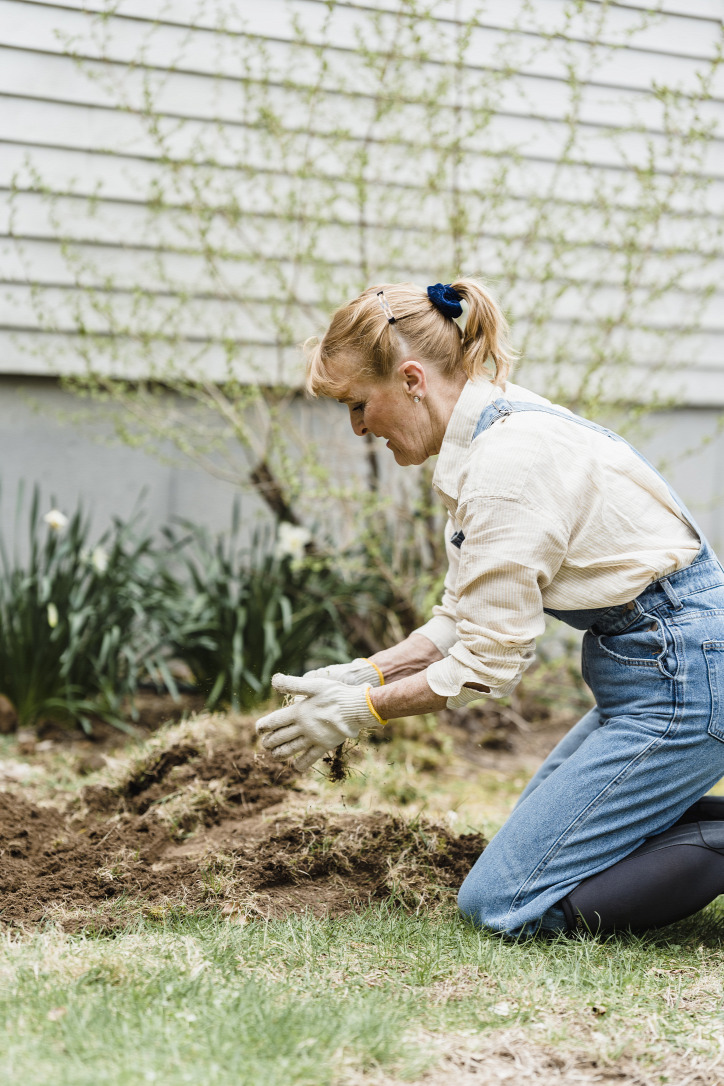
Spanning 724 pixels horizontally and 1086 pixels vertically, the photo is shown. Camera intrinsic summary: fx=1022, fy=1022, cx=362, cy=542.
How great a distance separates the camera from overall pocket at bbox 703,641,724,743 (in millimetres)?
2330

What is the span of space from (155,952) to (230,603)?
237 cm

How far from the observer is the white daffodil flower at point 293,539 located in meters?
4.36

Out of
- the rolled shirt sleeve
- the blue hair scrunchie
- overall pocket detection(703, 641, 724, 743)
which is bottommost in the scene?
overall pocket detection(703, 641, 724, 743)

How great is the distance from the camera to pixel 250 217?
4.61m

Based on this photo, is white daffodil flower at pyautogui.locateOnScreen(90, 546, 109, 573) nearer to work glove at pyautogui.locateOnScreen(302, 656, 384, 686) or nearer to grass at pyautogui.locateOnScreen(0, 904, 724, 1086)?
work glove at pyautogui.locateOnScreen(302, 656, 384, 686)

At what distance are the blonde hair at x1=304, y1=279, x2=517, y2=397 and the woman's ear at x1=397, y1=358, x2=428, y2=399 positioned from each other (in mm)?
23

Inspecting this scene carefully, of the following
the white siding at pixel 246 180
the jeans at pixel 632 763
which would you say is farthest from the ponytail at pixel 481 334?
the white siding at pixel 246 180

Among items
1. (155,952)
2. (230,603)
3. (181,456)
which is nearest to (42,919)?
(155,952)

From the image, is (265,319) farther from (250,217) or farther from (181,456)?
(181,456)

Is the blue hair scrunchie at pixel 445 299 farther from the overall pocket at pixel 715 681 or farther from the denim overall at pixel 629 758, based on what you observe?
the overall pocket at pixel 715 681

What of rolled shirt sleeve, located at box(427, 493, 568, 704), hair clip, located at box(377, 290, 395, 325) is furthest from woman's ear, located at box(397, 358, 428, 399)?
rolled shirt sleeve, located at box(427, 493, 568, 704)

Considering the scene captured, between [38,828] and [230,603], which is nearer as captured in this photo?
[38,828]

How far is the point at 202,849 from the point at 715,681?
1.40 m

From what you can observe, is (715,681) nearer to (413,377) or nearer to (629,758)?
(629,758)
